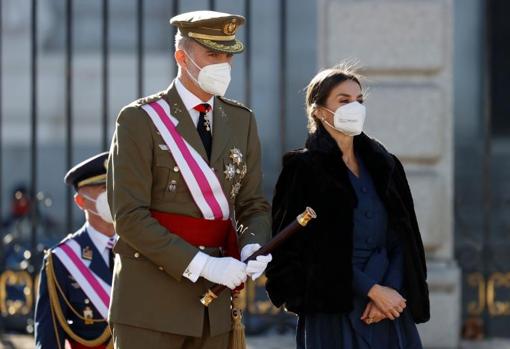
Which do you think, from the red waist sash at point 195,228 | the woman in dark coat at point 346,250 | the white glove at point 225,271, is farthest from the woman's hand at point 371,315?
the white glove at point 225,271

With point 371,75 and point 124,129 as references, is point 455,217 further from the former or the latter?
point 124,129

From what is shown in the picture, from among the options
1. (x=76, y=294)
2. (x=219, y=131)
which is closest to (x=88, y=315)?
(x=76, y=294)

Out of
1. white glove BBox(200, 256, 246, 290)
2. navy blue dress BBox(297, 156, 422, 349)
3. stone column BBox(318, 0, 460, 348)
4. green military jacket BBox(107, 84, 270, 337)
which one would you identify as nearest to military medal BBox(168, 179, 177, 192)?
green military jacket BBox(107, 84, 270, 337)

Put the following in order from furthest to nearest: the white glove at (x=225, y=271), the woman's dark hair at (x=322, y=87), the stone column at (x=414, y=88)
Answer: the stone column at (x=414, y=88) < the woman's dark hair at (x=322, y=87) < the white glove at (x=225, y=271)

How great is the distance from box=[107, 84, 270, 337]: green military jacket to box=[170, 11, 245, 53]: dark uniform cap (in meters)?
0.19

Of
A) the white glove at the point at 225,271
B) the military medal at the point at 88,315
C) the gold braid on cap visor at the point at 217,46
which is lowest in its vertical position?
the military medal at the point at 88,315

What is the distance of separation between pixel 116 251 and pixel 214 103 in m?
0.55

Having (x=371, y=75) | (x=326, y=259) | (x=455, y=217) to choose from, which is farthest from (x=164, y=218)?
(x=455, y=217)

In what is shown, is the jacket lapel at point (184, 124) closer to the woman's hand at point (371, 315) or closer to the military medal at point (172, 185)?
the military medal at point (172, 185)

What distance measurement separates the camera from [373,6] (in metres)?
7.61

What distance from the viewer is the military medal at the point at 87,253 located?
16.6ft

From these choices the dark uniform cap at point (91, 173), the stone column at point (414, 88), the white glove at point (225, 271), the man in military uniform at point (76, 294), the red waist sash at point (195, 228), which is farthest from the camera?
the stone column at point (414, 88)

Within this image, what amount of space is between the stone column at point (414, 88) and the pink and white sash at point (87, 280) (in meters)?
2.82

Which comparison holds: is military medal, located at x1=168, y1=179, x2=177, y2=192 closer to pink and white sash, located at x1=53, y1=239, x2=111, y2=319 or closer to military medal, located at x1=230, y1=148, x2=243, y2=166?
military medal, located at x1=230, y1=148, x2=243, y2=166
